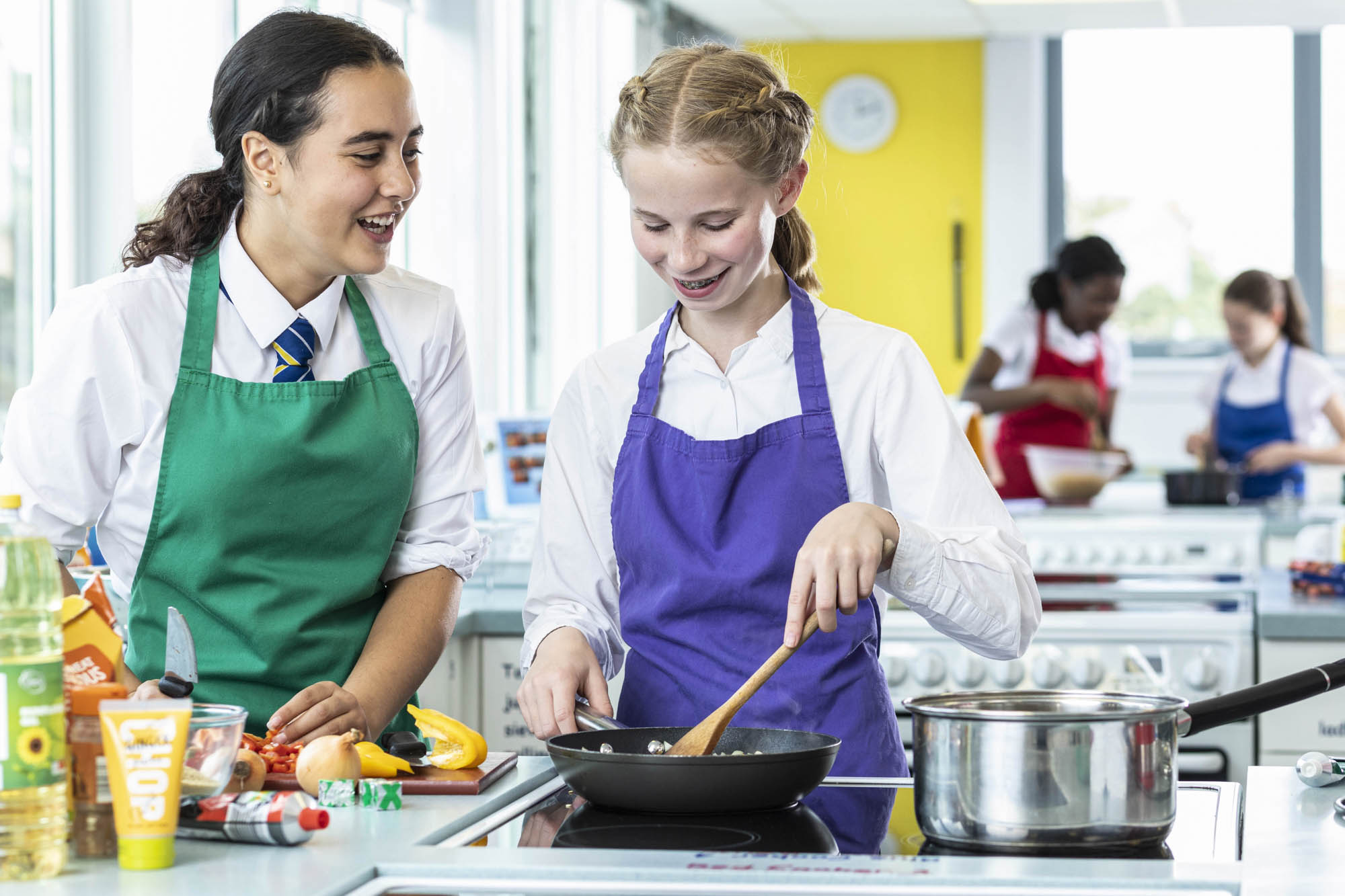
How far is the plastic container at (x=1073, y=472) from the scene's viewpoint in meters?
4.50

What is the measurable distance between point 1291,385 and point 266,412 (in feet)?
13.5

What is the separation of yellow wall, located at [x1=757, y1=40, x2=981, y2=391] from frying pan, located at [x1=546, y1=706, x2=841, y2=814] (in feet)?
18.4

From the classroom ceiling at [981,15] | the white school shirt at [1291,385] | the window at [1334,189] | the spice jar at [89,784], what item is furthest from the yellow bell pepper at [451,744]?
the window at [1334,189]

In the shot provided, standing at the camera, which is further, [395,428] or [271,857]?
[395,428]

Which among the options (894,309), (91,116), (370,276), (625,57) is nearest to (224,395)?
(370,276)

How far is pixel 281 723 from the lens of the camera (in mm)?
1460

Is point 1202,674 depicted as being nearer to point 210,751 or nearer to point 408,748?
point 408,748

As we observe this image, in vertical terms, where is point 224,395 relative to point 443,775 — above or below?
above

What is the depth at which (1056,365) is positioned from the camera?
475 centimetres

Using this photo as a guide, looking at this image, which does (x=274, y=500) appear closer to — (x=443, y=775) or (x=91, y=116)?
(x=443, y=775)

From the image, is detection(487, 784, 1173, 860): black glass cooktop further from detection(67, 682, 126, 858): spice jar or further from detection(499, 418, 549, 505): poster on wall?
detection(499, 418, 549, 505): poster on wall

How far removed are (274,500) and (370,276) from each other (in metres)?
0.33

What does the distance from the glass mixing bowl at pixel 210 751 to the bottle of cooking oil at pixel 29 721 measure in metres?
0.10

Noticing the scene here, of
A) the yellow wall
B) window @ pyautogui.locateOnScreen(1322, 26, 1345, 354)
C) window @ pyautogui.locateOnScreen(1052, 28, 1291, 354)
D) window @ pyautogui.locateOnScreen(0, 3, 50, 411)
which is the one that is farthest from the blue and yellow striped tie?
window @ pyautogui.locateOnScreen(1322, 26, 1345, 354)
